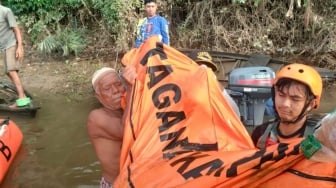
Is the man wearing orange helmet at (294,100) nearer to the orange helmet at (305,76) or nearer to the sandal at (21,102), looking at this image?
the orange helmet at (305,76)

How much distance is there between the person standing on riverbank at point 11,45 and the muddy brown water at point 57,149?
32cm

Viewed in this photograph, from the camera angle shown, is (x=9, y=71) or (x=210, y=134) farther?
(x=9, y=71)

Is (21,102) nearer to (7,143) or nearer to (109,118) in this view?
(7,143)

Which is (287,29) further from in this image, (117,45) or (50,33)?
(50,33)

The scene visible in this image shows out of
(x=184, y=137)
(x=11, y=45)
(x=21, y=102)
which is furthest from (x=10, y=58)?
(x=184, y=137)

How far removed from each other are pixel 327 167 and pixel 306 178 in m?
0.10

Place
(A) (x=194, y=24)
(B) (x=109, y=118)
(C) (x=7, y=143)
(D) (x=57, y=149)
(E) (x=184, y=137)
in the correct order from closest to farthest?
(E) (x=184, y=137) → (B) (x=109, y=118) → (C) (x=7, y=143) → (D) (x=57, y=149) → (A) (x=194, y=24)

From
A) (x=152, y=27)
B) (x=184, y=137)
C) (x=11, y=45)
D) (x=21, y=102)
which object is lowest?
(x=21, y=102)

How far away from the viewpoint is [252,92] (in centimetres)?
391

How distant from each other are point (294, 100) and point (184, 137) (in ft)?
Result: 2.20

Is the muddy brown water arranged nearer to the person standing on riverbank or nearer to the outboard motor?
the person standing on riverbank

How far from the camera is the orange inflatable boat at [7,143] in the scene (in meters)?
4.79

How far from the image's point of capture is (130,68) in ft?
10.9

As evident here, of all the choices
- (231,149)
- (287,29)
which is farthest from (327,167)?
(287,29)
